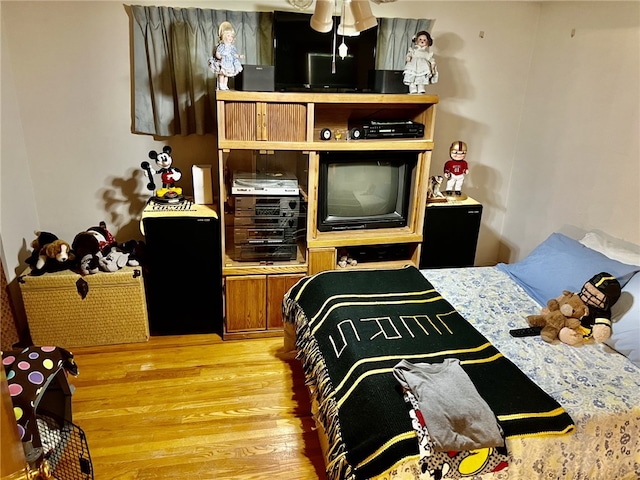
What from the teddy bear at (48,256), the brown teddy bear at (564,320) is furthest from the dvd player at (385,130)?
the teddy bear at (48,256)

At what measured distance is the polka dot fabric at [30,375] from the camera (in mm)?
1759

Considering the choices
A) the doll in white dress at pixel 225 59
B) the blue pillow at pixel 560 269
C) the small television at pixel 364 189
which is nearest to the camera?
the blue pillow at pixel 560 269

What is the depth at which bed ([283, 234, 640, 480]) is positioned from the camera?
157cm

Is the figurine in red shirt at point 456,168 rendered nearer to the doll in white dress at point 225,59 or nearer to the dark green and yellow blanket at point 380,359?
the dark green and yellow blanket at point 380,359

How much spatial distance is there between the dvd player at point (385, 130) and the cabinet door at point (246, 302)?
3.47 ft

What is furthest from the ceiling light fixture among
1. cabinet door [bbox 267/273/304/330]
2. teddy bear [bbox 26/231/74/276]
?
teddy bear [bbox 26/231/74/276]

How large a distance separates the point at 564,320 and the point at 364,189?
137 cm

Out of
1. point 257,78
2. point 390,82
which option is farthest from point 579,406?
point 257,78

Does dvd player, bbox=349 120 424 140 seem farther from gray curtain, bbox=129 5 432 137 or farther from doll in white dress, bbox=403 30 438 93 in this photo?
gray curtain, bbox=129 5 432 137

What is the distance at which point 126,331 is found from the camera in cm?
290

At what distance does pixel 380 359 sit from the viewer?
1.87m

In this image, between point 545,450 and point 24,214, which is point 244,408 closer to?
point 545,450

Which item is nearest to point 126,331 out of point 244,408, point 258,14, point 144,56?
point 244,408

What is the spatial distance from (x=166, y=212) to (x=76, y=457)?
1354 millimetres
